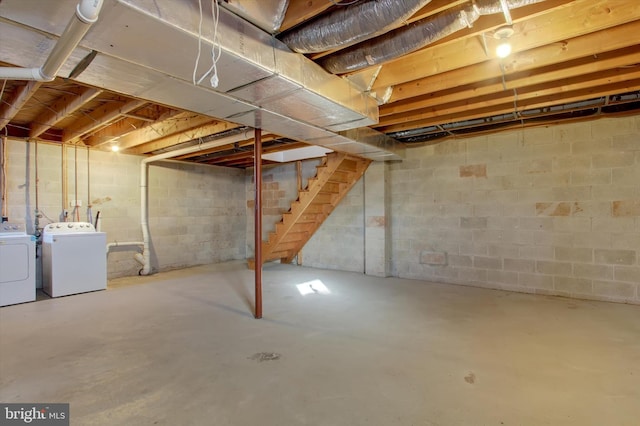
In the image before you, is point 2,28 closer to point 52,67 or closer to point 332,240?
point 52,67

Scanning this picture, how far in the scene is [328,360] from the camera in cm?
218

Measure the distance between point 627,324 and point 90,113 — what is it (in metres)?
5.82

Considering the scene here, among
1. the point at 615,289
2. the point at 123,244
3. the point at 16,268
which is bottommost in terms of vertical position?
the point at 615,289

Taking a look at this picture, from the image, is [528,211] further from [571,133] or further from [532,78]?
[532,78]

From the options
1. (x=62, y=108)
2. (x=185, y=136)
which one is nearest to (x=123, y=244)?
(x=185, y=136)

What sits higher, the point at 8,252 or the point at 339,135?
the point at 339,135

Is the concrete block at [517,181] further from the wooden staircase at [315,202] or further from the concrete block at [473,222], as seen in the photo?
the wooden staircase at [315,202]

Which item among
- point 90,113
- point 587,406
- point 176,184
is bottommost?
point 587,406

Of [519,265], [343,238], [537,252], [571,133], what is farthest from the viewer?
[343,238]

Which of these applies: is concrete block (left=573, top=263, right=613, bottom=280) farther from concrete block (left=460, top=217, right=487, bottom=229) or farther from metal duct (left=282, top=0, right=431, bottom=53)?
metal duct (left=282, top=0, right=431, bottom=53)

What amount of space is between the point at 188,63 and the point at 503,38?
1.84 meters

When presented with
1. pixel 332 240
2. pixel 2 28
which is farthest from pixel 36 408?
pixel 332 240

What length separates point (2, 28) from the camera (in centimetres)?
128

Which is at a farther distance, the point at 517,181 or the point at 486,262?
the point at 486,262
